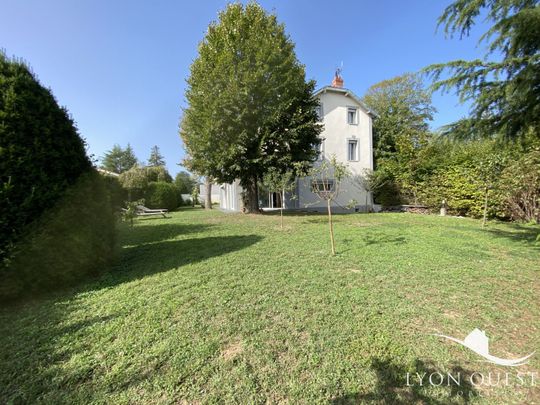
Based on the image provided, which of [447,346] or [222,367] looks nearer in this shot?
[222,367]

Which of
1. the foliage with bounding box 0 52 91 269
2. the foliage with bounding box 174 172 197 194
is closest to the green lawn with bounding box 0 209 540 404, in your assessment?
the foliage with bounding box 0 52 91 269

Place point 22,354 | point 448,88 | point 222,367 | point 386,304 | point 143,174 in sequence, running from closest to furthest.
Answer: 1. point 222,367
2. point 22,354
3. point 386,304
4. point 448,88
5. point 143,174

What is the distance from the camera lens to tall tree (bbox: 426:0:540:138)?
4445mm

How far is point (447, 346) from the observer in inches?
101

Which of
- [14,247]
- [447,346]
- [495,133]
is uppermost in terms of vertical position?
[495,133]

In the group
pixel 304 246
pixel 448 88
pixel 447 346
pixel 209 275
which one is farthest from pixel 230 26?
pixel 447 346

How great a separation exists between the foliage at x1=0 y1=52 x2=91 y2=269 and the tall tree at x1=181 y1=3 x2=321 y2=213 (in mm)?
7853

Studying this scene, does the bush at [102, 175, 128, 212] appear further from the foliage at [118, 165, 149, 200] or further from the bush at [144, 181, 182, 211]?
the foliage at [118, 165, 149, 200]

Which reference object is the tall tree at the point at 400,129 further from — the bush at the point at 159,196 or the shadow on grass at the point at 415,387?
the bush at the point at 159,196

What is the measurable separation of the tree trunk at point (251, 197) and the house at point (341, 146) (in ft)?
10.4

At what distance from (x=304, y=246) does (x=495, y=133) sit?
498 centimetres

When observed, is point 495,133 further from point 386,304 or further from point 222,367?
point 222,367

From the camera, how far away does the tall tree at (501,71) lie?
14.6ft

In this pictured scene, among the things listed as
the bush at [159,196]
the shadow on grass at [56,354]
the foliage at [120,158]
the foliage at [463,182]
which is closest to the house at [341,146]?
the foliage at [463,182]
